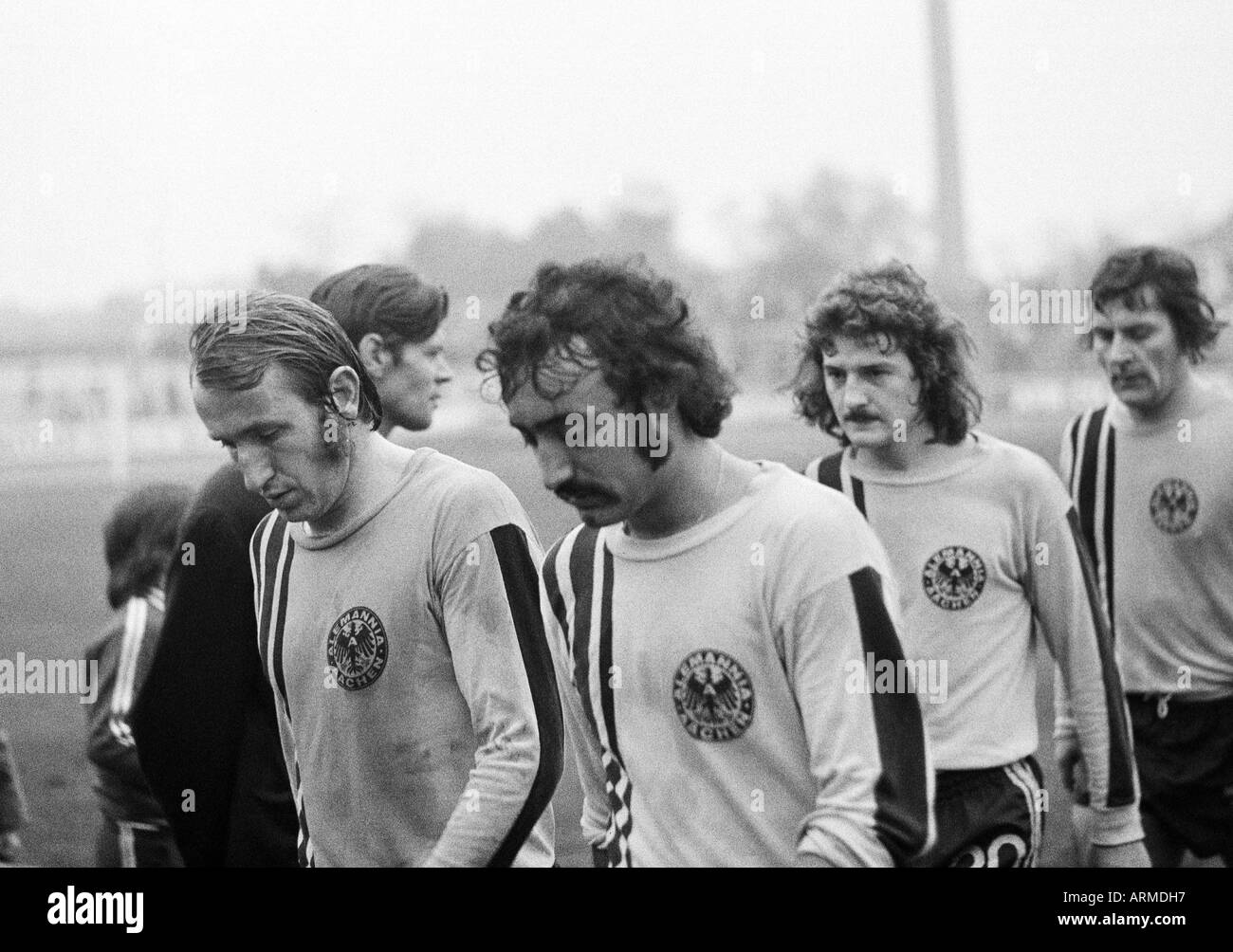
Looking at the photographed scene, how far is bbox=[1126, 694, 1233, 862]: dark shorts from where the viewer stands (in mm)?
2916

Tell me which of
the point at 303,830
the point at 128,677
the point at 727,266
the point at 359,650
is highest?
the point at 727,266

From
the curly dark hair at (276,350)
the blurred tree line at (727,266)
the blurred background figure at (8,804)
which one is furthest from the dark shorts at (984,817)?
the blurred background figure at (8,804)

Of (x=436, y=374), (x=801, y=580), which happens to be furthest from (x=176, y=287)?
(x=801, y=580)

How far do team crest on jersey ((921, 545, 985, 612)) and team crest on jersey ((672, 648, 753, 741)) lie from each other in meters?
0.80

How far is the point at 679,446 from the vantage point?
67.1 inches

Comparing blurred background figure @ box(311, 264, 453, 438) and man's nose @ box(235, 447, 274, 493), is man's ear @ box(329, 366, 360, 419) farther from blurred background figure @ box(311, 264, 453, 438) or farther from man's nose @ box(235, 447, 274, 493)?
blurred background figure @ box(311, 264, 453, 438)

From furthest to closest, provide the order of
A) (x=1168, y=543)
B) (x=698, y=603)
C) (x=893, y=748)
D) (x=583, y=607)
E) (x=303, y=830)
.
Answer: (x=1168, y=543), (x=303, y=830), (x=583, y=607), (x=698, y=603), (x=893, y=748)

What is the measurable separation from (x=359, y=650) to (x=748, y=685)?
506mm

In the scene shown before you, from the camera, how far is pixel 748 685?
165cm

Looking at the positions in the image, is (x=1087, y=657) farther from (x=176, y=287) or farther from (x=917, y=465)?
(x=176, y=287)

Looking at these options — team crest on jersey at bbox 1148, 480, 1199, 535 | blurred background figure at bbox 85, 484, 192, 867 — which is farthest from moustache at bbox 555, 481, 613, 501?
team crest on jersey at bbox 1148, 480, 1199, 535

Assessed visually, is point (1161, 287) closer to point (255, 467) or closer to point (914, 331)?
point (914, 331)

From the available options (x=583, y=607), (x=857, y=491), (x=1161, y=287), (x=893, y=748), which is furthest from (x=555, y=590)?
(x=1161, y=287)

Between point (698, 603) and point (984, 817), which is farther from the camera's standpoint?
point (984, 817)
